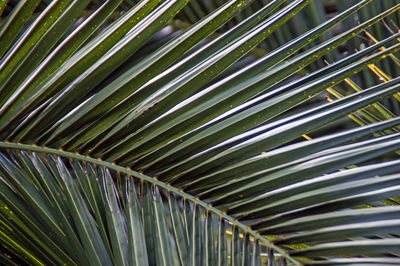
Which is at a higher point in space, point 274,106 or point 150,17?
point 150,17

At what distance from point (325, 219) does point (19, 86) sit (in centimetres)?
62

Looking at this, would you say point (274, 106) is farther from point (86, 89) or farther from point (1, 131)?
point (1, 131)

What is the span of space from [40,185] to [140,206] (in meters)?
0.20

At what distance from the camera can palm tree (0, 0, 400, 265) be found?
0.68m

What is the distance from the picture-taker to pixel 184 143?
0.76m

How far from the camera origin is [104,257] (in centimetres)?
72

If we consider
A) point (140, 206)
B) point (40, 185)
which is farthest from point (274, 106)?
point (40, 185)

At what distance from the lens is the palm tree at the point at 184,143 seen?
68 centimetres

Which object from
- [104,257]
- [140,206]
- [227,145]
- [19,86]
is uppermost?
[19,86]

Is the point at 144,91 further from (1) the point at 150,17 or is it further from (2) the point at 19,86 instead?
(2) the point at 19,86

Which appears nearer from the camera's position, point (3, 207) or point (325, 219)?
point (325, 219)

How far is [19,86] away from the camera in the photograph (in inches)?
31.2

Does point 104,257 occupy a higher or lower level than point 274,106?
lower

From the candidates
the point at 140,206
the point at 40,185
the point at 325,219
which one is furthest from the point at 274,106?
the point at 40,185
